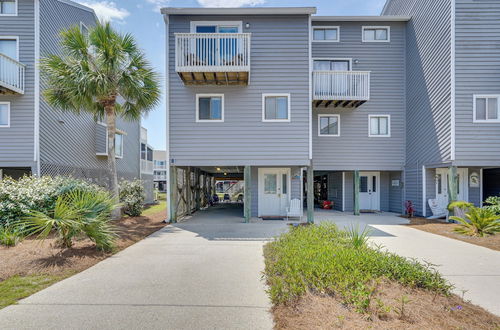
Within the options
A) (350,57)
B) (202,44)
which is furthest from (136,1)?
(350,57)

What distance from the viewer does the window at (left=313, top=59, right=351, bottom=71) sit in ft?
41.2

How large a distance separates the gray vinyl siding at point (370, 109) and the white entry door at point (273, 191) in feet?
7.39

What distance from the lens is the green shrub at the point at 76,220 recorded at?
504cm

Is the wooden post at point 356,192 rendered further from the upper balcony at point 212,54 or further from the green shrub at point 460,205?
the upper balcony at point 212,54

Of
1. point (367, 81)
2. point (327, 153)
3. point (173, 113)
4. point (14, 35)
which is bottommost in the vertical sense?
point (327, 153)

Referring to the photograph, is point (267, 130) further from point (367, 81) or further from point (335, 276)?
point (335, 276)

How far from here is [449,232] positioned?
8.26 meters

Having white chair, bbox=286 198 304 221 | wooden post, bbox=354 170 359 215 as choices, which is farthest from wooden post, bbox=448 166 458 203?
white chair, bbox=286 198 304 221

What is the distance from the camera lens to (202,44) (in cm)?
950

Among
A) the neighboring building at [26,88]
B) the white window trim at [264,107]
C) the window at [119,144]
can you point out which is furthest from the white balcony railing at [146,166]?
the white window trim at [264,107]

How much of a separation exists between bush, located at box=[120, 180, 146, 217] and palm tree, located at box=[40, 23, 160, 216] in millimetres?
1894

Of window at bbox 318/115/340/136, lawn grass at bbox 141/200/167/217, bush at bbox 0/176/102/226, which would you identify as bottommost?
lawn grass at bbox 141/200/167/217

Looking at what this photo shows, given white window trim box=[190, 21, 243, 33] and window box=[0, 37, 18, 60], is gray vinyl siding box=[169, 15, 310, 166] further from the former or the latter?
window box=[0, 37, 18, 60]

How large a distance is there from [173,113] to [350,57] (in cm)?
902
